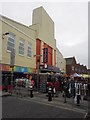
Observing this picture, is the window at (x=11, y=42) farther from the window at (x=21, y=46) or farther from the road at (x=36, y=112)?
the road at (x=36, y=112)

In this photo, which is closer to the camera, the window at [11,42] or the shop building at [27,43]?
the shop building at [27,43]

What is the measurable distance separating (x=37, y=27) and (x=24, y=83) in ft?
61.9

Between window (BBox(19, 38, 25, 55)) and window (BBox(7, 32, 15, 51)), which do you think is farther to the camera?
window (BBox(19, 38, 25, 55))

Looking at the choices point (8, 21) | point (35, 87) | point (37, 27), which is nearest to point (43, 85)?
point (35, 87)

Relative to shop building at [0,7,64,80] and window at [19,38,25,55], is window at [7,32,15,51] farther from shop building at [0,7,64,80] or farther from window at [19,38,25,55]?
window at [19,38,25,55]

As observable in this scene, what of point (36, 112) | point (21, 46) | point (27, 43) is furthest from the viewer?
point (27, 43)

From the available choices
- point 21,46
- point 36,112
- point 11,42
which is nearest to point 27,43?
point 21,46

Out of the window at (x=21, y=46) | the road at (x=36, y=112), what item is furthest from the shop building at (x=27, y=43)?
the road at (x=36, y=112)

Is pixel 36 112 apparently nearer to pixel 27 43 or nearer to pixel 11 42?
pixel 11 42

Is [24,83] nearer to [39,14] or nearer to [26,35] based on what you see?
[26,35]

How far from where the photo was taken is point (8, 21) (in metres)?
30.6

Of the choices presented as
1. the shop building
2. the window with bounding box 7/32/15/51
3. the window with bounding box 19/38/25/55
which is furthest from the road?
the window with bounding box 19/38/25/55

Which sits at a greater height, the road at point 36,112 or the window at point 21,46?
the window at point 21,46

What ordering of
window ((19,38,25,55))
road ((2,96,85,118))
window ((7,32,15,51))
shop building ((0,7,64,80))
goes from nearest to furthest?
road ((2,96,85,118))
shop building ((0,7,64,80))
window ((7,32,15,51))
window ((19,38,25,55))
